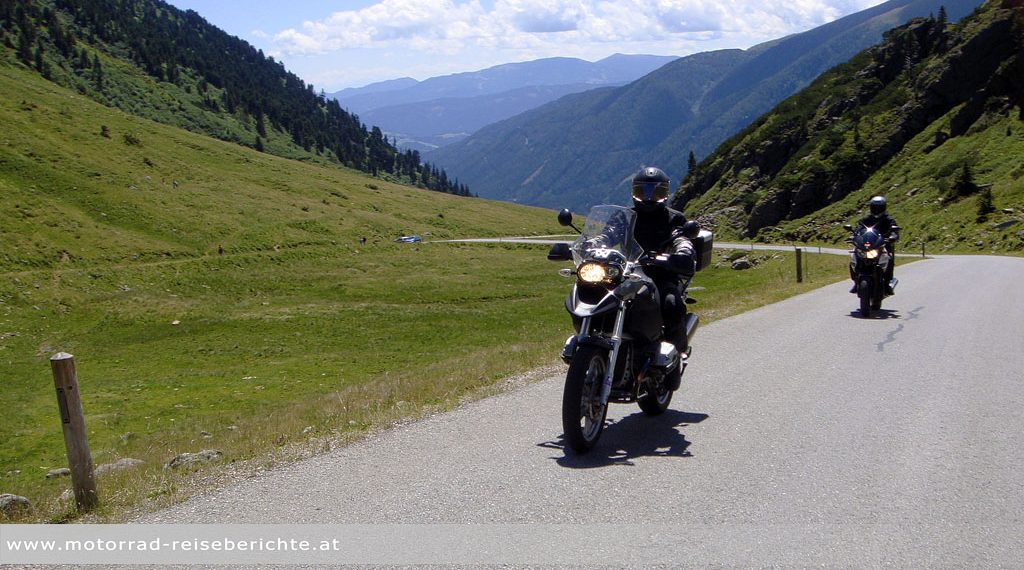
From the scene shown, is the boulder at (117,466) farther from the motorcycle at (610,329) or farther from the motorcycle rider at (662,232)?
the motorcycle rider at (662,232)

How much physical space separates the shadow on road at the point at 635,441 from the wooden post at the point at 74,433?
3.74 metres

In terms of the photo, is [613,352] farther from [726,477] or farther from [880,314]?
[880,314]

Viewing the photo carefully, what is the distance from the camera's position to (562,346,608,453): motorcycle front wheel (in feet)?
23.0

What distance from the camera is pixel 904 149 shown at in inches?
3393

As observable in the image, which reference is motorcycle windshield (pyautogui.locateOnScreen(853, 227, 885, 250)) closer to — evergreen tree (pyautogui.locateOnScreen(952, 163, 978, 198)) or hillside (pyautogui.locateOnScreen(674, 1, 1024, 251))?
hillside (pyautogui.locateOnScreen(674, 1, 1024, 251))

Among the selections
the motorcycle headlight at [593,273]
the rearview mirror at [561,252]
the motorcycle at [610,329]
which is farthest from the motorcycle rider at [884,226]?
the motorcycle headlight at [593,273]

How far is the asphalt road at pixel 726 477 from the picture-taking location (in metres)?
5.34

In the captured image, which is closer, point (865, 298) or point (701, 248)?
point (701, 248)

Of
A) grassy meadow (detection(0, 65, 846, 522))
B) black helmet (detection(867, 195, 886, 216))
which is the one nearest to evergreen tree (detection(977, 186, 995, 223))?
grassy meadow (detection(0, 65, 846, 522))

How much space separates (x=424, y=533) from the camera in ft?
18.0

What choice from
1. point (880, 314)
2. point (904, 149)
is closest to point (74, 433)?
point (880, 314)

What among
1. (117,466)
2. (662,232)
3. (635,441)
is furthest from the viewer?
(117,466)

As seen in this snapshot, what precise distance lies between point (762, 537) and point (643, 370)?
268 cm

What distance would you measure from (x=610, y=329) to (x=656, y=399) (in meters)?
1.57
